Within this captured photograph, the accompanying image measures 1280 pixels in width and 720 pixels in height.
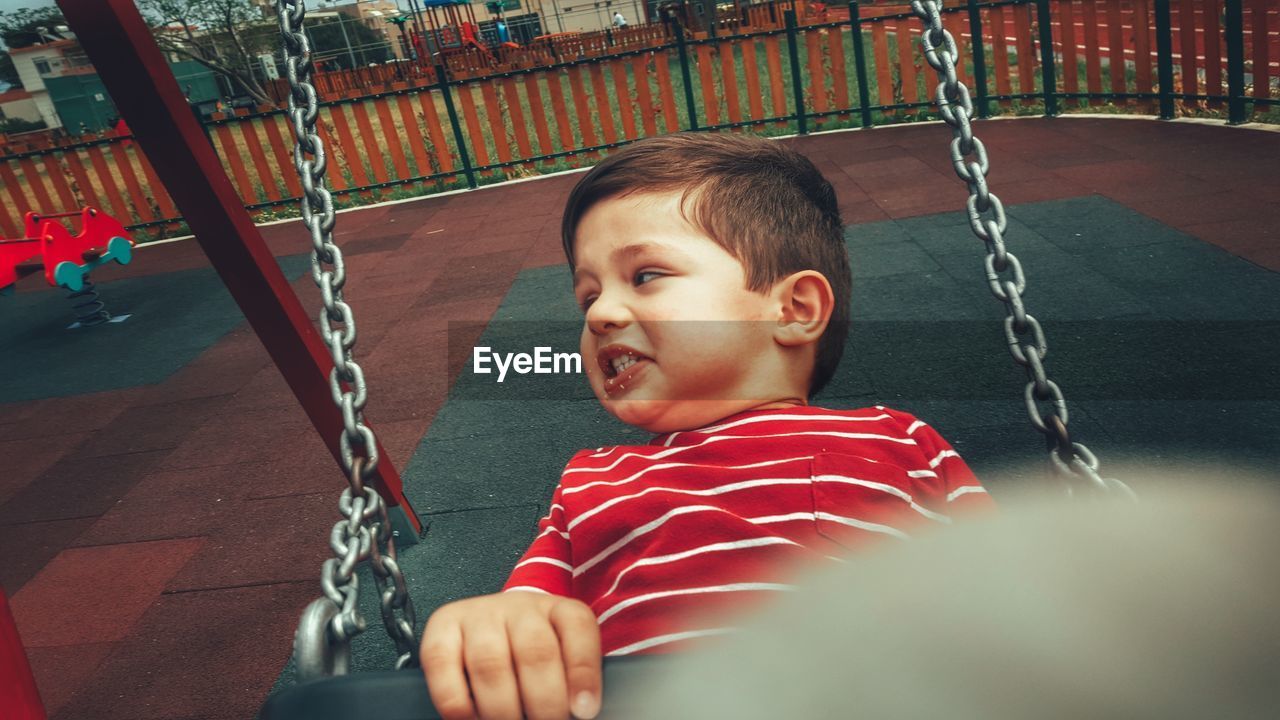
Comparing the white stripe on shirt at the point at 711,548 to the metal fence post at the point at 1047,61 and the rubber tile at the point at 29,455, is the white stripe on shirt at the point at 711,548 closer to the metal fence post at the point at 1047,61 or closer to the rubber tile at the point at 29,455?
the rubber tile at the point at 29,455

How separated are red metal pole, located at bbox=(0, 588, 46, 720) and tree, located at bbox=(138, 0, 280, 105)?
17311 mm

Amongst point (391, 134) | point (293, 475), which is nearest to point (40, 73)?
point (391, 134)

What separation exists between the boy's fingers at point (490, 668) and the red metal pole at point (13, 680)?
0.92 metres

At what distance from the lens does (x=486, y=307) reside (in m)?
5.25

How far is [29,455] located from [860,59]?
7120 millimetres

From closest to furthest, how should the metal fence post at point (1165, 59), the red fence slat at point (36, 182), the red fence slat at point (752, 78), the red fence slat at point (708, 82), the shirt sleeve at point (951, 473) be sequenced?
the shirt sleeve at point (951, 473) < the metal fence post at point (1165, 59) < the red fence slat at point (752, 78) < the red fence slat at point (708, 82) < the red fence slat at point (36, 182)

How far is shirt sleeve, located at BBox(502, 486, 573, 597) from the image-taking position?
4.12ft

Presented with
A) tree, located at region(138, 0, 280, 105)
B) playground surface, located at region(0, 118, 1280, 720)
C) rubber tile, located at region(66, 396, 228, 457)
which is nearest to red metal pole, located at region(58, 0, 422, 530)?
playground surface, located at region(0, 118, 1280, 720)

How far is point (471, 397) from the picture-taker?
4.03 metres

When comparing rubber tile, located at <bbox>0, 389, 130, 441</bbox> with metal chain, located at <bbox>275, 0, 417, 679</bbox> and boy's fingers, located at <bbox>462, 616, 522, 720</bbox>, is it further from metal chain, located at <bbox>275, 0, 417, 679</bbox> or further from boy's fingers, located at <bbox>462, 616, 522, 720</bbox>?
boy's fingers, located at <bbox>462, 616, 522, 720</bbox>

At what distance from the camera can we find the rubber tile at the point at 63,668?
8.15 ft

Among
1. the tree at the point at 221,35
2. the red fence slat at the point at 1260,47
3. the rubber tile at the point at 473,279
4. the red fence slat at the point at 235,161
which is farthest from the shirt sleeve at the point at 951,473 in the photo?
the tree at the point at 221,35

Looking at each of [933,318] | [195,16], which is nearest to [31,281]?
[933,318]

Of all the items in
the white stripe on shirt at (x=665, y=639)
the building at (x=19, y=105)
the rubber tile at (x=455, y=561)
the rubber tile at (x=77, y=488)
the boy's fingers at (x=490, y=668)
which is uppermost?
the building at (x=19, y=105)
